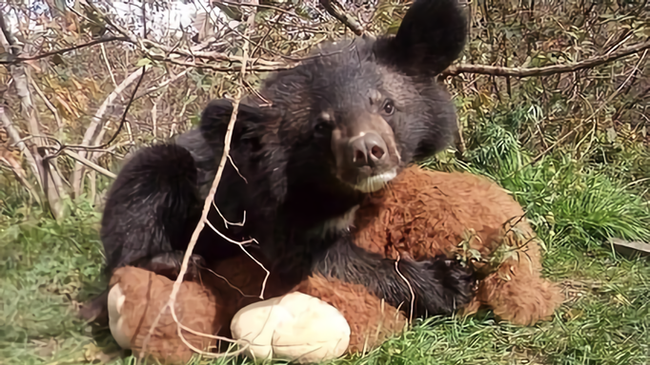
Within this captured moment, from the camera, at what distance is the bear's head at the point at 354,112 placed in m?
1.61

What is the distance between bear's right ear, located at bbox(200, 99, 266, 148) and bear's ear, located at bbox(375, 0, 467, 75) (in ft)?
1.51

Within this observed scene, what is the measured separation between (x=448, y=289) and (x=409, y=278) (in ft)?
0.44

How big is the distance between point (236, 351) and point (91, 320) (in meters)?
0.53

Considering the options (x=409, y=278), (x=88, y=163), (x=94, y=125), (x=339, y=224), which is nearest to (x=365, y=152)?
(x=339, y=224)

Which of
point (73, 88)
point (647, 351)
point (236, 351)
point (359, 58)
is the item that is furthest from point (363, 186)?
point (73, 88)

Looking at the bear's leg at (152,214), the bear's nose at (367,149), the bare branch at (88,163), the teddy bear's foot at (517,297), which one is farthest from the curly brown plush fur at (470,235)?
the bare branch at (88,163)

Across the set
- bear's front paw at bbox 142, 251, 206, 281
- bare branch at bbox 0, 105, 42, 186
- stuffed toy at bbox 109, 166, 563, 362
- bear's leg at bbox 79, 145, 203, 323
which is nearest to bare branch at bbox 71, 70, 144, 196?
bare branch at bbox 0, 105, 42, 186

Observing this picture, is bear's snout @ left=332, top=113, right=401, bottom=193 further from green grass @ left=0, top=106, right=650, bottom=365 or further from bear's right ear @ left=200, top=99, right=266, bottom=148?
green grass @ left=0, top=106, right=650, bottom=365

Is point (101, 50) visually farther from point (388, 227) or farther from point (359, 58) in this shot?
point (388, 227)

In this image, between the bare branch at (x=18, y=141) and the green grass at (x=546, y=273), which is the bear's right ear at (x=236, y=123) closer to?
the green grass at (x=546, y=273)

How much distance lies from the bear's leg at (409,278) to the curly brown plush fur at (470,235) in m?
0.04

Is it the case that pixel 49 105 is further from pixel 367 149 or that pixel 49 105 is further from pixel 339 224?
pixel 367 149

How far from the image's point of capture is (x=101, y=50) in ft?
8.73

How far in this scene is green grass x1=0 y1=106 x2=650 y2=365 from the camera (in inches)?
61.7
